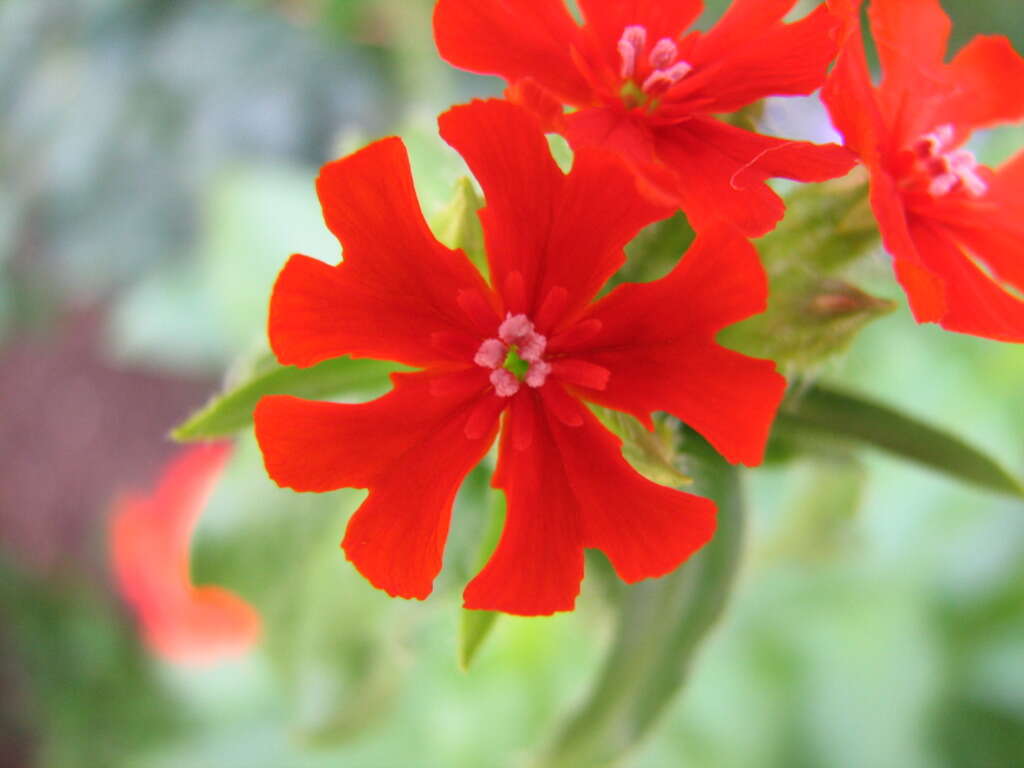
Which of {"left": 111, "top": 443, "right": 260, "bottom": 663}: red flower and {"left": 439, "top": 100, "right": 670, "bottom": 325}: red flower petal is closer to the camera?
{"left": 439, "top": 100, "right": 670, "bottom": 325}: red flower petal

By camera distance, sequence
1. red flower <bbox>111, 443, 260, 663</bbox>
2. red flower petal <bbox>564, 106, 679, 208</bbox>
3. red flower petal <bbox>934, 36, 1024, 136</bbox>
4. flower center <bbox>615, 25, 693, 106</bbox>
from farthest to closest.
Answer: red flower <bbox>111, 443, 260, 663</bbox>, red flower petal <bbox>934, 36, 1024, 136</bbox>, flower center <bbox>615, 25, 693, 106</bbox>, red flower petal <bbox>564, 106, 679, 208</bbox>

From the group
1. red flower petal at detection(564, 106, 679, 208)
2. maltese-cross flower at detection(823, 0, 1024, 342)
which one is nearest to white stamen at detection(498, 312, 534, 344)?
red flower petal at detection(564, 106, 679, 208)

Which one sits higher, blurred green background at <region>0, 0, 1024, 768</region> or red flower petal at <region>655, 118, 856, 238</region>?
red flower petal at <region>655, 118, 856, 238</region>

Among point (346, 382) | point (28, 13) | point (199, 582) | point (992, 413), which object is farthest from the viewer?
point (28, 13)

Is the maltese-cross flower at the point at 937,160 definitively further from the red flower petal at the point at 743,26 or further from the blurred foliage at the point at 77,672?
the blurred foliage at the point at 77,672

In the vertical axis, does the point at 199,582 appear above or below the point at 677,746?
above

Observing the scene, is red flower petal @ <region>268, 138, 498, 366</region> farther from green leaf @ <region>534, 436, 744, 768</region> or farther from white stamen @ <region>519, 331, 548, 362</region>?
green leaf @ <region>534, 436, 744, 768</region>

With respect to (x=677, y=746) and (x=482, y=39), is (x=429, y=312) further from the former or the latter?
(x=677, y=746)

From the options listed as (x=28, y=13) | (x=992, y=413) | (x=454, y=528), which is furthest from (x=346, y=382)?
(x=28, y=13)
